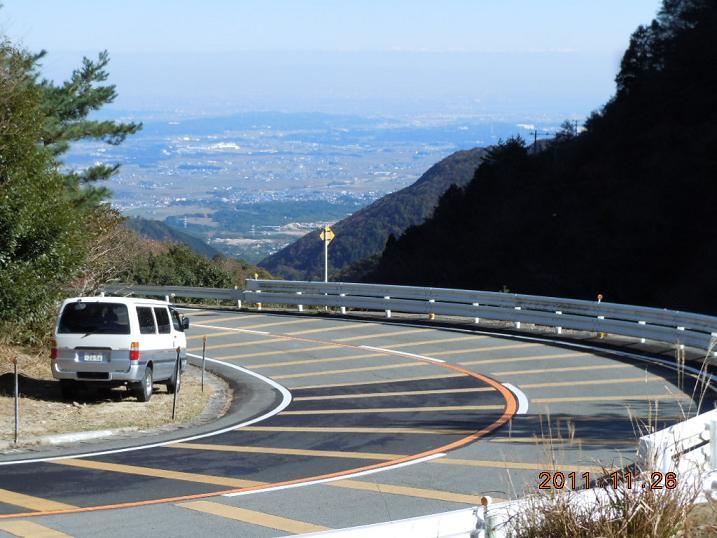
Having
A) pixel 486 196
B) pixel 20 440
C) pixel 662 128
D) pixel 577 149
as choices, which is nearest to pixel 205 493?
pixel 20 440

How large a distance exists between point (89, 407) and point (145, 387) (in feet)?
3.31

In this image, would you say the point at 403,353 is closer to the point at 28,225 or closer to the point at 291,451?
the point at 28,225

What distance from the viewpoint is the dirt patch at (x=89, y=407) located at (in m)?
16.0

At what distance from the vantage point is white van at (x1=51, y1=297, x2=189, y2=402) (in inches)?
691

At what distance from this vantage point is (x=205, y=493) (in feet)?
37.4

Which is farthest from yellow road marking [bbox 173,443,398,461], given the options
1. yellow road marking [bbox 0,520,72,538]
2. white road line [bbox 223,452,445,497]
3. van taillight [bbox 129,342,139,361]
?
yellow road marking [bbox 0,520,72,538]

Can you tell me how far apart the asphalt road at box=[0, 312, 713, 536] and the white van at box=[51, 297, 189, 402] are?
6.90ft

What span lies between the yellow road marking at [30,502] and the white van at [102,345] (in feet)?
20.4

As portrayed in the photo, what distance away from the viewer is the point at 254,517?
10234 millimetres

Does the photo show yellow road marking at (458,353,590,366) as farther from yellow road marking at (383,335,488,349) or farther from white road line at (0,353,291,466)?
white road line at (0,353,291,466)

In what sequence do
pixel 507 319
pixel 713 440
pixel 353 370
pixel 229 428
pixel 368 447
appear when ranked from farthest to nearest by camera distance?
1. pixel 507 319
2. pixel 353 370
3. pixel 229 428
4. pixel 368 447
5. pixel 713 440

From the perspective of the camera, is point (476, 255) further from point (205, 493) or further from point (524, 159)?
point (205, 493)

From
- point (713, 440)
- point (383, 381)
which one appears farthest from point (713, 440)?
point (383, 381)

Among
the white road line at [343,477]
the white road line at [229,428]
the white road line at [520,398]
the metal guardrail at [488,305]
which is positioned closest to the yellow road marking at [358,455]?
the white road line at [343,477]
